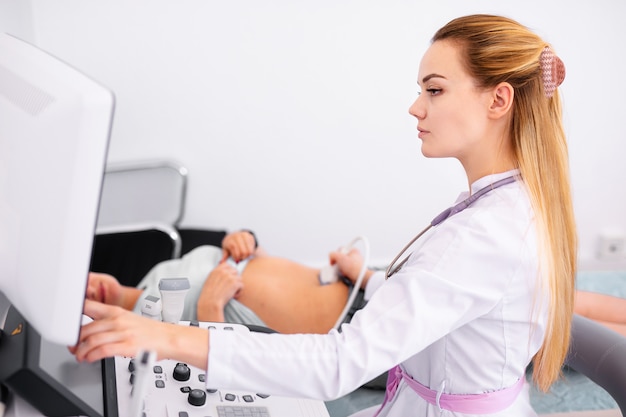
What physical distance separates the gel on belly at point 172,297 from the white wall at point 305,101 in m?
1.62

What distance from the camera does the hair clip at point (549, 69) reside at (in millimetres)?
1154

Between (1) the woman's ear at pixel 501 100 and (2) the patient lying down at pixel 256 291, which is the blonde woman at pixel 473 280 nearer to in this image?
(1) the woman's ear at pixel 501 100

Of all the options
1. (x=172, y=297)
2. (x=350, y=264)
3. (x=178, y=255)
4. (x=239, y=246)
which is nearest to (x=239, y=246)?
(x=239, y=246)

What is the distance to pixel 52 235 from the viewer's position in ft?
2.65

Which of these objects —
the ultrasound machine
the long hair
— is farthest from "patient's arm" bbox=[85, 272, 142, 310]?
the long hair

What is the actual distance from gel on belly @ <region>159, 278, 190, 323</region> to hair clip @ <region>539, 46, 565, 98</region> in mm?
680

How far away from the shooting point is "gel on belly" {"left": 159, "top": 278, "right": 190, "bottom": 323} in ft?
3.97

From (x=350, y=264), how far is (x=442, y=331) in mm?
977

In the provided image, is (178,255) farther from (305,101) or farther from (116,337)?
(116,337)

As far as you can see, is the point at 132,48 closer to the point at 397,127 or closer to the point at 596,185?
the point at 397,127

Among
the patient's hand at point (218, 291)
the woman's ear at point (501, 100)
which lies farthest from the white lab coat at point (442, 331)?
the patient's hand at point (218, 291)

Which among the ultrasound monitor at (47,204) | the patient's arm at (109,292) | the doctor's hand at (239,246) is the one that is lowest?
the patient's arm at (109,292)

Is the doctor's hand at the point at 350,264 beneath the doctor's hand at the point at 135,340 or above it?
beneath

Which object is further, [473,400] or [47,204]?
[473,400]
